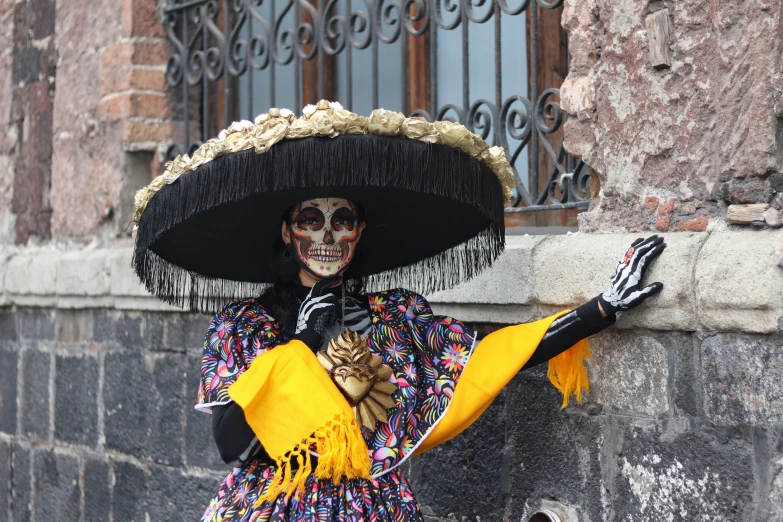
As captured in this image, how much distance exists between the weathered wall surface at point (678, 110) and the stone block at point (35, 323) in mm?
3715

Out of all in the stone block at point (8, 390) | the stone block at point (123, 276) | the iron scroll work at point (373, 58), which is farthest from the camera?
the stone block at point (8, 390)

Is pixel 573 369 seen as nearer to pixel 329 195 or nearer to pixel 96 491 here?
pixel 329 195

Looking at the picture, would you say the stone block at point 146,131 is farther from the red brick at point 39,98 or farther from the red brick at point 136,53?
the red brick at point 39,98

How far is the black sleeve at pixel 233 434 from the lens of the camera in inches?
108

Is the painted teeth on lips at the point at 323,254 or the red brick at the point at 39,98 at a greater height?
the red brick at the point at 39,98

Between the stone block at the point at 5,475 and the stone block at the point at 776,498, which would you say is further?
the stone block at the point at 5,475

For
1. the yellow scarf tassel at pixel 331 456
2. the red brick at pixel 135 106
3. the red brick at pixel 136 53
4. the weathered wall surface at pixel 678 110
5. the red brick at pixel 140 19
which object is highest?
the red brick at pixel 140 19

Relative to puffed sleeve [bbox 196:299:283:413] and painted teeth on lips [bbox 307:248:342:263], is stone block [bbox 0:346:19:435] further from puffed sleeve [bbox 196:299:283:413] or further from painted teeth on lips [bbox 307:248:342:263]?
painted teeth on lips [bbox 307:248:342:263]

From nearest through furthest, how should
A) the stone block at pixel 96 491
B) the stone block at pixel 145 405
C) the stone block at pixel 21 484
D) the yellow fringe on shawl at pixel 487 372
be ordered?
the yellow fringe on shawl at pixel 487 372
the stone block at pixel 145 405
the stone block at pixel 96 491
the stone block at pixel 21 484

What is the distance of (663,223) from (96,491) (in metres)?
3.65

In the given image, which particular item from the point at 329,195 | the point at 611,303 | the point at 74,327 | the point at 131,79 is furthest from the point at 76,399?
the point at 611,303

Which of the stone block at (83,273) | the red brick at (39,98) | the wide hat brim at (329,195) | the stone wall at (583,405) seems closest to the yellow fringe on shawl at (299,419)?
the wide hat brim at (329,195)

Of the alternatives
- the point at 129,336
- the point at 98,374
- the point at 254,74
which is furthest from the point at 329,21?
the point at 98,374

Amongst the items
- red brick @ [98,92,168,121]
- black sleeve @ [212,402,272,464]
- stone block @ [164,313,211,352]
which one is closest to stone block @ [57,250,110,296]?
stone block @ [164,313,211,352]
